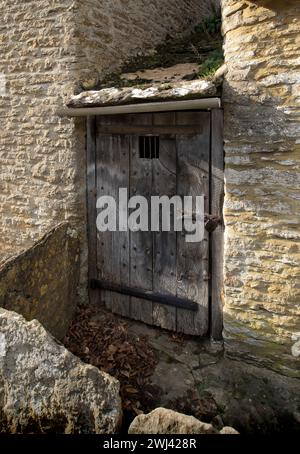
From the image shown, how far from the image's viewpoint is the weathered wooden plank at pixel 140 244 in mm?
4094

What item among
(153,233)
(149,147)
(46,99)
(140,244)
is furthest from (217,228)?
(46,99)

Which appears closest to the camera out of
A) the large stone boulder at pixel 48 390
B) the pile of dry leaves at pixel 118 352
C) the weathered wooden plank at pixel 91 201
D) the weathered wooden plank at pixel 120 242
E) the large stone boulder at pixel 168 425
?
the large stone boulder at pixel 168 425

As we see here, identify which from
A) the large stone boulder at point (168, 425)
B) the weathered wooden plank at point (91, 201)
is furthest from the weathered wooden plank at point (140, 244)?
the large stone boulder at point (168, 425)

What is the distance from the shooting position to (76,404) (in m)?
2.62

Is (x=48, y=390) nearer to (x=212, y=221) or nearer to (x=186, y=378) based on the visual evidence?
(x=186, y=378)

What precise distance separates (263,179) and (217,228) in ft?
2.27

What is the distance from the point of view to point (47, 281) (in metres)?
3.96

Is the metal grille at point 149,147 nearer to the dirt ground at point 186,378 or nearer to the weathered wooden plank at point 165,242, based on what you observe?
the weathered wooden plank at point 165,242

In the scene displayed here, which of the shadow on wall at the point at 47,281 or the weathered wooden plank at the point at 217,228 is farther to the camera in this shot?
the weathered wooden plank at the point at 217,228

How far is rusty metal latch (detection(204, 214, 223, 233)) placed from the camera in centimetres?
375

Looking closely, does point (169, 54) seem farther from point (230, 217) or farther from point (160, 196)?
point (230, 217)

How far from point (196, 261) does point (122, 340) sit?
3.91 ft

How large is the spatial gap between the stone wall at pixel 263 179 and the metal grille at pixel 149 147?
2.70ft

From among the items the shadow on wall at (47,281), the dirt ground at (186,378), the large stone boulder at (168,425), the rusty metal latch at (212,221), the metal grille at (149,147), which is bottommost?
the dirt ground at (186,378)
